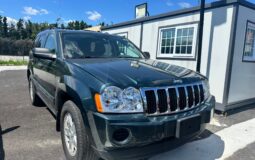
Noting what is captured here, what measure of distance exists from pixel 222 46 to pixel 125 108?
15.6 feet

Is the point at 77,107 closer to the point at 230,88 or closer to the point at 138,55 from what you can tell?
the point at 138,55

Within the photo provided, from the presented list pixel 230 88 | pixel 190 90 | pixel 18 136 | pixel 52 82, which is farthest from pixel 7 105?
pixel 230 88

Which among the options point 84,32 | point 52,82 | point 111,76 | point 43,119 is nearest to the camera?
point 111,76

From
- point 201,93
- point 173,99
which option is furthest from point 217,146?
point 173,99

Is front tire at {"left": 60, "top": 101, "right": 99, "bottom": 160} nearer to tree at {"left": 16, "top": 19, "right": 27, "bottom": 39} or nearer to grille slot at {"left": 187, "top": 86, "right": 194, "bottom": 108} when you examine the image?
grille slot at {"left": 187, "top": 86, "right": 194, "bottom": 108}

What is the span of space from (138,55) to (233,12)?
10.2 feet

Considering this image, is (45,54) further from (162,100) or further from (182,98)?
(182,98)

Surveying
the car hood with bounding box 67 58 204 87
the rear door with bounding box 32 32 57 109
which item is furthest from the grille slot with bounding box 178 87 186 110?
the rear door with bounding box 32 32 57 109

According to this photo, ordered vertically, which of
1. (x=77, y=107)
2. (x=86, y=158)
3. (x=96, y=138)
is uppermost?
(x=77, y=107)

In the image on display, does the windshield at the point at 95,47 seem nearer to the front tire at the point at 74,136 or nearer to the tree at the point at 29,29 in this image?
the front tire at the point at 74,136

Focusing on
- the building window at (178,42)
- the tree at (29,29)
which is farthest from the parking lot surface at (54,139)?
the tree at (29,29)

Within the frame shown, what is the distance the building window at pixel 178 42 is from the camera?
736 cm

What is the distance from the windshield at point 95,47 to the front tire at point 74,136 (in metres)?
0.99

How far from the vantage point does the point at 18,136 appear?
398cm
